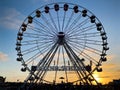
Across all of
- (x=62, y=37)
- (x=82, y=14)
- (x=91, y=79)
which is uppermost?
(x=82, y=14)

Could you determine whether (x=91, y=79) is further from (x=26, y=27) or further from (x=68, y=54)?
(x=26, y=27)

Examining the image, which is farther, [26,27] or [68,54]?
[26,27]

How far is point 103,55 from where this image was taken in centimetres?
4047

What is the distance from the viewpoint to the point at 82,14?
42.2 m

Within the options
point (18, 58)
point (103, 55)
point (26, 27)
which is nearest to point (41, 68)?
point (18, 58)

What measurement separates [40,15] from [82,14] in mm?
7393

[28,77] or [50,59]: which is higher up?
[50,59]

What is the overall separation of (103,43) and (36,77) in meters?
12.7

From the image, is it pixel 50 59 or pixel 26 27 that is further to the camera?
pixel 26 27

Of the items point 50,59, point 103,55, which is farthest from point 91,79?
point 50,59

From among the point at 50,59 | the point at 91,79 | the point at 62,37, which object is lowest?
the point at 91,79

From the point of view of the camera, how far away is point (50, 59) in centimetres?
3969

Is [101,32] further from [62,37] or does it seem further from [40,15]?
[40,15]

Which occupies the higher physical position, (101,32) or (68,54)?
(101,32)
